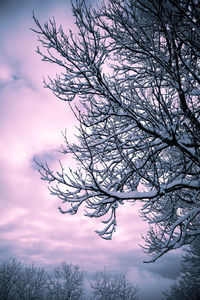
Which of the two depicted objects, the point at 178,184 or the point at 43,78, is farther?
the point at 43,78

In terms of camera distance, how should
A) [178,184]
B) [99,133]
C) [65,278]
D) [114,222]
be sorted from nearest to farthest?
[178,184], [114,222], [99,133], [65,278]

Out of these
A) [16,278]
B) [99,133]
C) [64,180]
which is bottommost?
[16,278]

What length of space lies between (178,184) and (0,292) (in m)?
35.0

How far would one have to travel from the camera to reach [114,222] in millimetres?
3318

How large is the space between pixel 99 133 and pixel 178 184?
1840 mm

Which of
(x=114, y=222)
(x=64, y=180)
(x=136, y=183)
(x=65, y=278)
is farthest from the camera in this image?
(x=65, y=278)

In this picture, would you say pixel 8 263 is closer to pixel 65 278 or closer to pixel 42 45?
pixel 65 278

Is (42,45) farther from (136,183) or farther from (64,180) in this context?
(136,183)

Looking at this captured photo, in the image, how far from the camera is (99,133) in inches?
157

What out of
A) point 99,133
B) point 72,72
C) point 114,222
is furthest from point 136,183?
point 72,72

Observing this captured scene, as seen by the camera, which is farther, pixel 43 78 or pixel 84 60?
pixel 43 78

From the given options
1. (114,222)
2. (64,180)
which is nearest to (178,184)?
(114,222)

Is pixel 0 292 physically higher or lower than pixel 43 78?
lower

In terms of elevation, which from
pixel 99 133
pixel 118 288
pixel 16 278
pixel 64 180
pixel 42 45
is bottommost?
pixel 118 288
